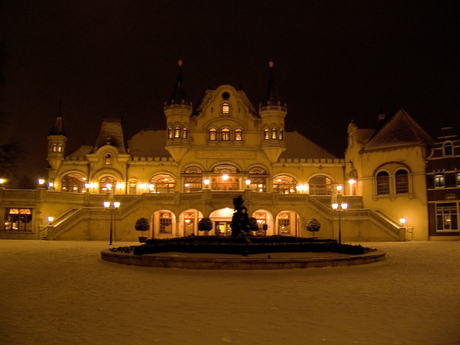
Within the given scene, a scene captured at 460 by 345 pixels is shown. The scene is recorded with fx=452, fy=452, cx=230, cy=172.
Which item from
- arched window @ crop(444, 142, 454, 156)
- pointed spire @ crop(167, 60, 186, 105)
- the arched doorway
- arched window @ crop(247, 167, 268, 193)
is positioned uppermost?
pointed spire @ crop(167, 60, 186, 105)

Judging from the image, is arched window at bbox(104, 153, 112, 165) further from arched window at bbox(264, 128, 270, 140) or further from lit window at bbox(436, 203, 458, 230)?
lit window at bbox(436, 203, 458, 230)

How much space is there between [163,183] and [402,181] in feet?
86.5

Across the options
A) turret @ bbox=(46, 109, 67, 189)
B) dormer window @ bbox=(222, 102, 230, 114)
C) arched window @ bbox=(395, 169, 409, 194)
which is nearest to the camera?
arched window @ bbox=(395, 169, 409, 194)

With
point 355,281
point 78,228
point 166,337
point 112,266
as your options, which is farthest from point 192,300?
point 78,228

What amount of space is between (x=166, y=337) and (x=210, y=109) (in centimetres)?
4587

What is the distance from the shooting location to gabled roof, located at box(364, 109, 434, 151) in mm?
45475

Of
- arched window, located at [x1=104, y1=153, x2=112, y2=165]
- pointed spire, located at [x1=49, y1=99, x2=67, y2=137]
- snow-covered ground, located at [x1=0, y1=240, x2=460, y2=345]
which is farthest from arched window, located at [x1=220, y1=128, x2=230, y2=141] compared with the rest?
snow-covered ground, located at [x1=0, y1=240, x2=460, y2=345]

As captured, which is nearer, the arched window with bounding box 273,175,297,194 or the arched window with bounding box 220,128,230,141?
the arched window with bounding box 220,128,230,141

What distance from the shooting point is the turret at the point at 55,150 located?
174 ft

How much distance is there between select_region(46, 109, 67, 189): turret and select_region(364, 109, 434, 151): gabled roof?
3491cm

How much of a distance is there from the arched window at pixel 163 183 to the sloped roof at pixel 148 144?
9.09ft

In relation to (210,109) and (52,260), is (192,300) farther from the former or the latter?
(210,109)

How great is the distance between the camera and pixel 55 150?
175 ft

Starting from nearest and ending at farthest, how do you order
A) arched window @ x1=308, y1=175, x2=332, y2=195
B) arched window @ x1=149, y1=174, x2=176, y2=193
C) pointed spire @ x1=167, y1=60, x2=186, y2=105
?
pointed spire @ x1=167, y1=60, x2=186, y2=105 < arched window @ x1=149, y1=174, x2=176, y2=193 < arched window @ x1=308, y1=175, x2=332, y2=195
